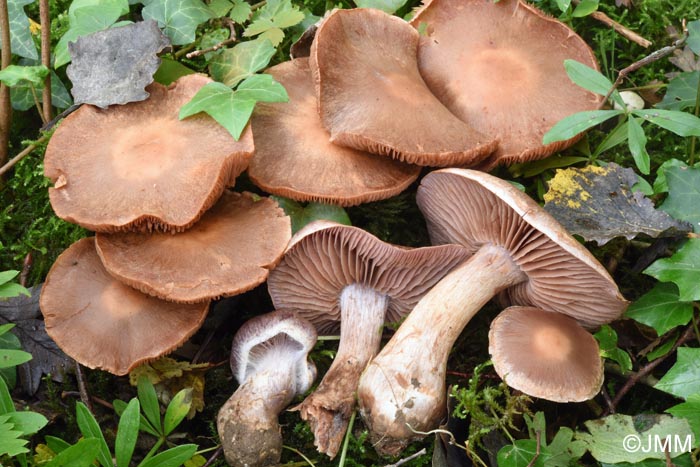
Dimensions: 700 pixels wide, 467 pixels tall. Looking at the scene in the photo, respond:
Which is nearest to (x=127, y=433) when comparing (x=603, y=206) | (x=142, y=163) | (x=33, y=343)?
(x=33, y=343)

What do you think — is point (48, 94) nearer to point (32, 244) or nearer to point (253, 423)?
point (32, 244)

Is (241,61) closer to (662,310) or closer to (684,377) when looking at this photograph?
(662,310)

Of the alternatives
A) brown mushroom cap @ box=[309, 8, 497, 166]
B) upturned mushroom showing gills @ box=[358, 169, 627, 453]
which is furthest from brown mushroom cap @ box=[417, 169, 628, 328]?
brown mushroom cap @ box=[309, 8, 497, 166]

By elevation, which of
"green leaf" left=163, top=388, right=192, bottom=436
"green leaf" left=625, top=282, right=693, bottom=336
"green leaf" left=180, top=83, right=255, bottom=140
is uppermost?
"green leaf" left=180, top=83, right=255, bottom=140

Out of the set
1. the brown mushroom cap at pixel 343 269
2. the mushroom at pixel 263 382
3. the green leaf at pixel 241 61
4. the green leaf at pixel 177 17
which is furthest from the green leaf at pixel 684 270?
the green leaf at pixel 177 17

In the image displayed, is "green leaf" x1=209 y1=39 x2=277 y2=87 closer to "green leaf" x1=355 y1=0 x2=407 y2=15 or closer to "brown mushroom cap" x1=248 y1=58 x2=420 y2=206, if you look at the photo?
"brown mushroom cap" x1=248 y1=58 x2=420 y2=206

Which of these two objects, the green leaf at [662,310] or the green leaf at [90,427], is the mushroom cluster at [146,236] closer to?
the green leaf at [90,427]
